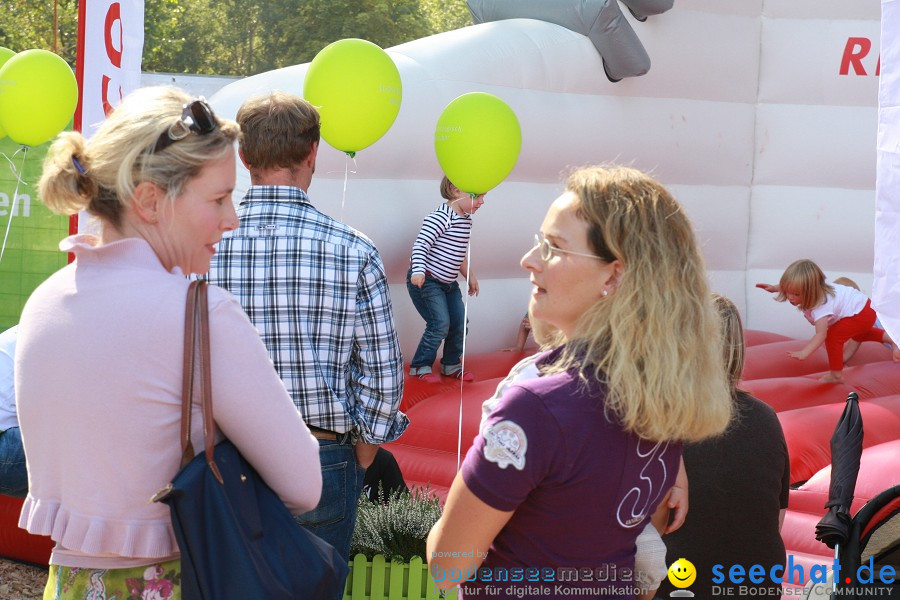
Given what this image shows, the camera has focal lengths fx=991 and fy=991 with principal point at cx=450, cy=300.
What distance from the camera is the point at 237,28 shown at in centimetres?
1909

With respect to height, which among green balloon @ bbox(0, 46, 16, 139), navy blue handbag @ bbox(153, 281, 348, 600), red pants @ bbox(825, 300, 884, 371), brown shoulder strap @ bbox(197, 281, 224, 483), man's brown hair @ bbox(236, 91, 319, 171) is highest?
green balloon @ bbox(0, 46, 16, 139)

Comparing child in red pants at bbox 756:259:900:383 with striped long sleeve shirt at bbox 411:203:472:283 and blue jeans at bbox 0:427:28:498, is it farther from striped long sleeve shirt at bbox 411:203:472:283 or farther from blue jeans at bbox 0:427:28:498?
blue jeans at bbox 0:427:28:498

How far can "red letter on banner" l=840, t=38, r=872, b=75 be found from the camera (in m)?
5.96

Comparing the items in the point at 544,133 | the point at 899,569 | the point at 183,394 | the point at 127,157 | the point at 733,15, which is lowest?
the point at 899,569

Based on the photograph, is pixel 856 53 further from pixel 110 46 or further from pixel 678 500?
pixel 678 500

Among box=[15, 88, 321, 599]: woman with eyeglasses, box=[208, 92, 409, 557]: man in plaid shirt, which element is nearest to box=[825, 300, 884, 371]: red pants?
box=[208, 92, 409, 557]: man in plaid shirt

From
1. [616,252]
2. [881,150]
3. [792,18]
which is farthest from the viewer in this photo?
[792,18]

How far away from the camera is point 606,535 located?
4.26 feet

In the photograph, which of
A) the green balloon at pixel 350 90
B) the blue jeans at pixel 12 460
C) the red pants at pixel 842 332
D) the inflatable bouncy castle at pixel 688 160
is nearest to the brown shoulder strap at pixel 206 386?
the blue jeans at pixel 12 460

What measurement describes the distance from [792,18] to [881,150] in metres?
4.23

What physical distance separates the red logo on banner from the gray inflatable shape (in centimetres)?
141

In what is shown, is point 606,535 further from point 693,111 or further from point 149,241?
point 693,111

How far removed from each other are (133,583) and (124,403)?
0.78 ft

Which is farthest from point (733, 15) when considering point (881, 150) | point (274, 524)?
point (274, 524)
